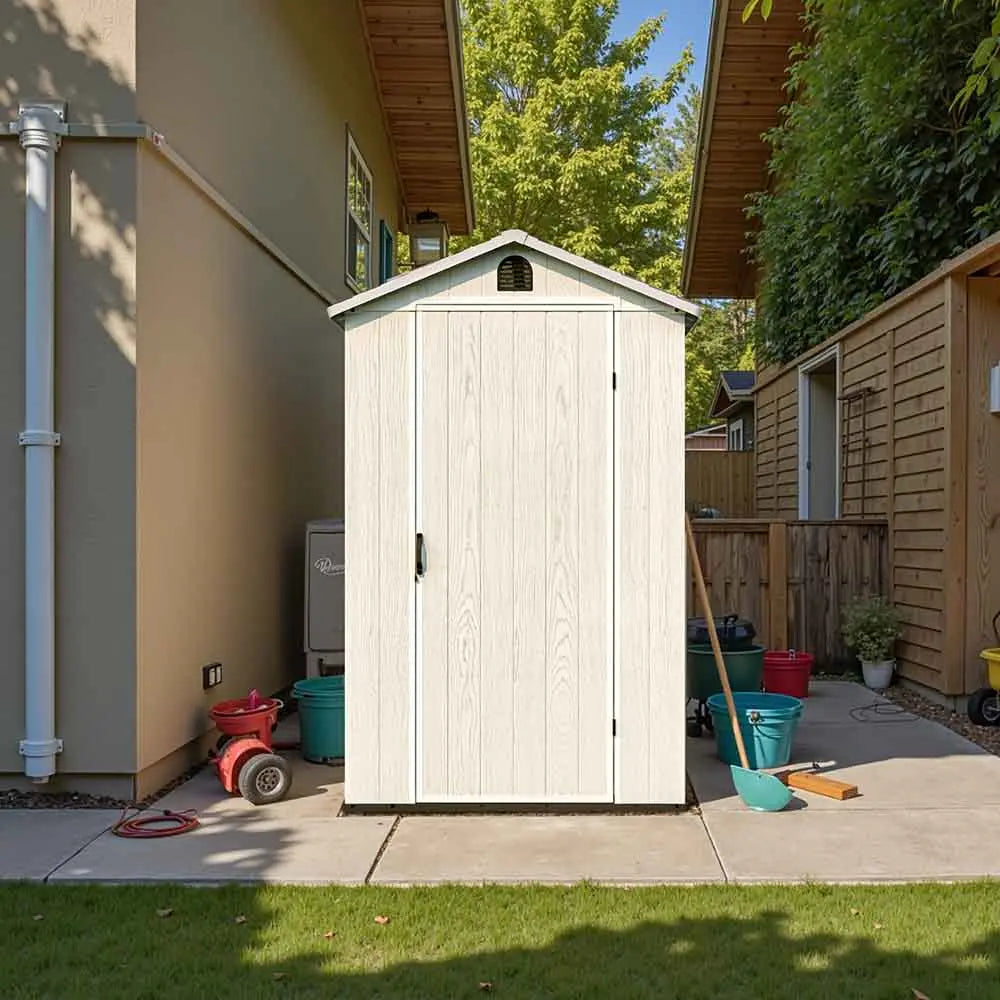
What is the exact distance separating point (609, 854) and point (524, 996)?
1.32m

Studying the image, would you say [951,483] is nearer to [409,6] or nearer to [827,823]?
[827,823]

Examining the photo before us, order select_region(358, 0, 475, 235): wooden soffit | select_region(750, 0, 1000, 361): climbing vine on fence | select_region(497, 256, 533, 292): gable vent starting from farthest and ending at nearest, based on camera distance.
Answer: select_region(358, 0, 475, 235): wooden soffit, select_region(750, 0, 1000, 361): climbing vine on fence, select_region(497, 256, 533, 292): gable vent

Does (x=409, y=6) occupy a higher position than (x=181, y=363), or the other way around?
(x=409, y=6)

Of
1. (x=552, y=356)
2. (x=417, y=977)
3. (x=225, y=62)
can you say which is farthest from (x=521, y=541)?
(x=225, y=62)

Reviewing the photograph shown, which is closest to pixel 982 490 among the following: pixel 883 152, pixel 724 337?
pixel 883 152

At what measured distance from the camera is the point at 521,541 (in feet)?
16.3

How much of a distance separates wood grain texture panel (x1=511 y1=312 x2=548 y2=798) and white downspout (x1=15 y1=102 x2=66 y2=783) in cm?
208

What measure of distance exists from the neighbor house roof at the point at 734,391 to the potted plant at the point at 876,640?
7.39 meters

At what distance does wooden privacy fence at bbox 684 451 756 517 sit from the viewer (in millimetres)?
16266

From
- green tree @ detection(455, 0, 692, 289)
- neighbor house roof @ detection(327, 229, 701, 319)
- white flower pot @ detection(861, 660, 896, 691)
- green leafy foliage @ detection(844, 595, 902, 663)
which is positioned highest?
green tree @ detection(455, 0, 692, 289)

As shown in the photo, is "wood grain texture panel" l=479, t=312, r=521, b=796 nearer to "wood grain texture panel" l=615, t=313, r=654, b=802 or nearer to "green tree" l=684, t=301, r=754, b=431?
"wood grain texture panel" l=615, t=313, r=654, b=802

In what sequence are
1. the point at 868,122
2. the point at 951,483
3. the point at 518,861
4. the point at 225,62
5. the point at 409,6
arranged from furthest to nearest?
the point at 409,6 → the point at 868,122 → the point at 951,483 → the point at 225,62 → the point at 518,861

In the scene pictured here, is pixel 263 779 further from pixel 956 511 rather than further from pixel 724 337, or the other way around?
pixel 724 337

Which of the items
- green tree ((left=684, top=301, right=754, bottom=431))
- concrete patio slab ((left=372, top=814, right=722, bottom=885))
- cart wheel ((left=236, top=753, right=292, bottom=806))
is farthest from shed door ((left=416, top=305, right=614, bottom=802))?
green tree ((left=684, top=301, right=754, bottom=431))
